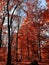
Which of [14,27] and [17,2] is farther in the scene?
[14,27]

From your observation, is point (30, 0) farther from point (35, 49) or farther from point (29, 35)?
point (35, 49)

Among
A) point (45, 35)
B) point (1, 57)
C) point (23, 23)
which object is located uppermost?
point (23, 23)

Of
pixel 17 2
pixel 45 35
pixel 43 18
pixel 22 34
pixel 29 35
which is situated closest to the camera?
pixel 17 2

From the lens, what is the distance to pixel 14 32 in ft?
160

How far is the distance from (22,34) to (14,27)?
2.38 m

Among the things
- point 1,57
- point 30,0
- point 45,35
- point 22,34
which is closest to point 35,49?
point 22,34

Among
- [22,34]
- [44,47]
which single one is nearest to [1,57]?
[44,47]

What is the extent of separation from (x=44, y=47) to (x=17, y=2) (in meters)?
10.4

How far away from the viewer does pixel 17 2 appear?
31.7m

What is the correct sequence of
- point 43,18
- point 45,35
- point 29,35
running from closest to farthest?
1. point 43,18
2. point 45,35
3. point 29,35

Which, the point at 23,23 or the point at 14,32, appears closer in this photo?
the point at 23,23

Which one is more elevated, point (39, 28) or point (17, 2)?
point (17, 2)

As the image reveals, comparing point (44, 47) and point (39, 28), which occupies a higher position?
point (39, 28)

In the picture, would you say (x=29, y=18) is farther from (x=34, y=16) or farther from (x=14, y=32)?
(x=14, y=32)
